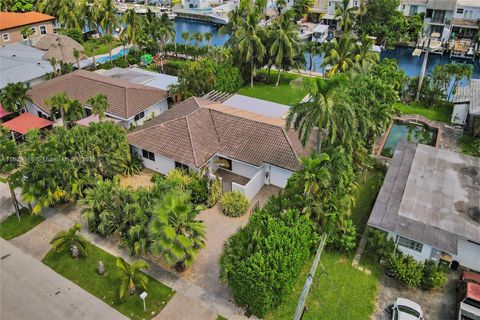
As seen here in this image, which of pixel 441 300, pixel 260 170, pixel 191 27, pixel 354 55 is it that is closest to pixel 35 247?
pixel 260 170

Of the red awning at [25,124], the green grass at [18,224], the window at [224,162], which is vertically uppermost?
the red awning at [25,124]

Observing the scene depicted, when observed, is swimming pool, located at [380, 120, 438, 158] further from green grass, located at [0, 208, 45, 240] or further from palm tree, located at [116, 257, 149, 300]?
green grass, located at [0, 208, 45, 240]

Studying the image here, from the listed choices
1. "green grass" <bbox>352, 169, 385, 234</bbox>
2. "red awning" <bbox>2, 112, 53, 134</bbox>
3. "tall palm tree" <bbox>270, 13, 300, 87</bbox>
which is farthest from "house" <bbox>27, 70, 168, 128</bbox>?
"green grass" <bbox>352, 169, 385, 234</bbox>

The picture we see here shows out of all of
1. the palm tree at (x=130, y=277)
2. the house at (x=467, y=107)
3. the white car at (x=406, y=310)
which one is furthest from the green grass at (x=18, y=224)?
the house at (x=467, y=107)

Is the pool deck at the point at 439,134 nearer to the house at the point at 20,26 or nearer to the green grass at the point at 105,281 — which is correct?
the green grass at the point at 105,281

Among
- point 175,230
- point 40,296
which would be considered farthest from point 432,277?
point 40,296

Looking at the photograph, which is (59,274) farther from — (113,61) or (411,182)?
(113,61)

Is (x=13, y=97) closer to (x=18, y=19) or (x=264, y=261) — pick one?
(x=18, y=19)
